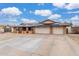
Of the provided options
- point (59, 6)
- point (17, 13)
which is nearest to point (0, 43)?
point (17, 13)

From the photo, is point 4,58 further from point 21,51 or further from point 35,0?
point 35,0

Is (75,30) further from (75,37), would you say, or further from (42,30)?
(42,30)

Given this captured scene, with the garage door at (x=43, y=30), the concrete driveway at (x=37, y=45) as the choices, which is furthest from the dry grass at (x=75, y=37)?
the garage door at (x=43, y=30)

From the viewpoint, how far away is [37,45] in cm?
205

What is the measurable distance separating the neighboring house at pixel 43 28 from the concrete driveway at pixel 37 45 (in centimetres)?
6

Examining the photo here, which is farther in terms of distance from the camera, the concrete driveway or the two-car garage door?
the two-car garage door

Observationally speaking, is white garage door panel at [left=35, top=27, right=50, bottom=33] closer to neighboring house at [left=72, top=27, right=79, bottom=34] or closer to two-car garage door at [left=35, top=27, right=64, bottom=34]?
two-car garage door at [left=35, top=27, right=64, bottom=34]

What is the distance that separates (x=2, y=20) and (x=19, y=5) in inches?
11.0

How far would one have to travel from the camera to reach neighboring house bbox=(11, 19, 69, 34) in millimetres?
2092

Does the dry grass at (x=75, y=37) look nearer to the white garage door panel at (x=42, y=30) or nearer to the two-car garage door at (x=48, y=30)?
the two-car garage door at (x=48, y=30)

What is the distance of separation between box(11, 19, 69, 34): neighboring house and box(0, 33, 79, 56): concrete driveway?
0.19ft

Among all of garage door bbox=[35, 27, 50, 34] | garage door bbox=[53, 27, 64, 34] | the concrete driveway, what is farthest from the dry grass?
garage door bbox=[35, 27, 50, 34]

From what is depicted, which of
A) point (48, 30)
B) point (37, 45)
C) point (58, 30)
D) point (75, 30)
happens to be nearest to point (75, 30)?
point (75, 30)

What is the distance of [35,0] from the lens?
203 centimetres
